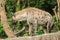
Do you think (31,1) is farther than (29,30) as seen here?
Yes

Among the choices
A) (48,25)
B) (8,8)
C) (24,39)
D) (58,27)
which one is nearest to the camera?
(24,39)

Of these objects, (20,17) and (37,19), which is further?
(20,17)

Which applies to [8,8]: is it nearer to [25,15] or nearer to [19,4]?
[19,4]

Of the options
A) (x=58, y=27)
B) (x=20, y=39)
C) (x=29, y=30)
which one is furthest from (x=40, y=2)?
(x=20, y=39)

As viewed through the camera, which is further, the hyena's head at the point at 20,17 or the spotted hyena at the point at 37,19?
the hyena's head at the point at 20,17

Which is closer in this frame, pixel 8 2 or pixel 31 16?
pixel 31 16

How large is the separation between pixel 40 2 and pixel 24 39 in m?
6.67

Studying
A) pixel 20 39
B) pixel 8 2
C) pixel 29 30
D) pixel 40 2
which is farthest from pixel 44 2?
pixel 20 39

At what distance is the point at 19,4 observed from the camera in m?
14.7

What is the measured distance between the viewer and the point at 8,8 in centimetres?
1441

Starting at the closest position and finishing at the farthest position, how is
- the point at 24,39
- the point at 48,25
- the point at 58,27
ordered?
the point at 24,39 → the point at 48,25 → the point at 58,27

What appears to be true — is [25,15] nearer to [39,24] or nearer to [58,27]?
[39,24]

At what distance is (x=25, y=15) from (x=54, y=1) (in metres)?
3.91

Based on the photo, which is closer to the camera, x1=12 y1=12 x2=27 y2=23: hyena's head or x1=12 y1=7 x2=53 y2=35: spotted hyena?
x1=12 y1=7 x2=53 y2=35: spotted hyena
